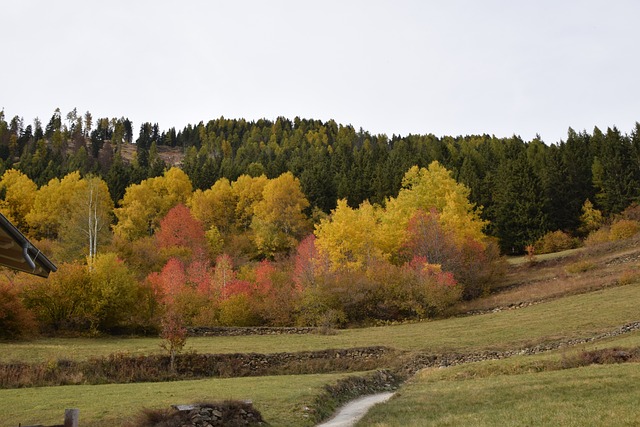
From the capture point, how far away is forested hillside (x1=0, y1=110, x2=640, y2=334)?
165 ft

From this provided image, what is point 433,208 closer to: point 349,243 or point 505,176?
point 349,243

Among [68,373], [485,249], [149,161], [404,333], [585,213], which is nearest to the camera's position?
[68,373]

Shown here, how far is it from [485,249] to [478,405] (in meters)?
46.6

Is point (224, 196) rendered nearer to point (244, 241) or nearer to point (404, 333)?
point (244, 241)

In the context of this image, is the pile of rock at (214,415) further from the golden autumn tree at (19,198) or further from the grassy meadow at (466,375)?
the golden autumn tree at (19,198)

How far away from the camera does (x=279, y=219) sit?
8506cm

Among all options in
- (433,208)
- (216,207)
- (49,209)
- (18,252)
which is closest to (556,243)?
(433,208)

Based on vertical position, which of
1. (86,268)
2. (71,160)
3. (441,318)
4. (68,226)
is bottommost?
(441,318)

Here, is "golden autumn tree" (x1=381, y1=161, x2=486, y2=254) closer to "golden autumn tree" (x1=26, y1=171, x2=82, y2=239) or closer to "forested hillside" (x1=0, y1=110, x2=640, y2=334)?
"forested hillside" (x1=0, y1=110, x2=640, y2=334)

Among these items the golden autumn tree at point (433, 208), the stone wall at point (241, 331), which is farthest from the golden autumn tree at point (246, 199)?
the stone wall at point (241, 331)

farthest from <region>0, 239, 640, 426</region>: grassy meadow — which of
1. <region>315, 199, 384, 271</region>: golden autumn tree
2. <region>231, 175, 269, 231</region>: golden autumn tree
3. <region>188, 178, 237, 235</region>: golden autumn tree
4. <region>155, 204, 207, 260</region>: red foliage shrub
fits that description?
<region>188, 178, 237, 235</region>: golden autumn tree

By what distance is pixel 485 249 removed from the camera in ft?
200

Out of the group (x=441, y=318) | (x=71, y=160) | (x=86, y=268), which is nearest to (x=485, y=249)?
(x=441, y=318)

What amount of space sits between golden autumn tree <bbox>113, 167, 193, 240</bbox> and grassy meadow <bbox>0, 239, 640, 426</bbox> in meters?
47.0
